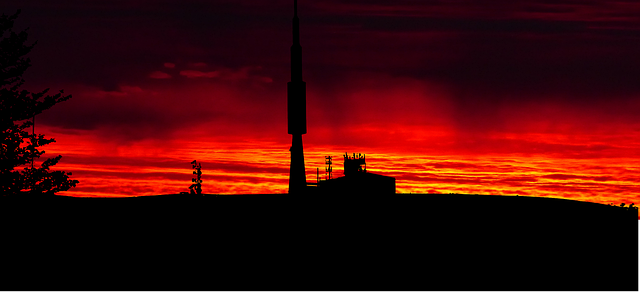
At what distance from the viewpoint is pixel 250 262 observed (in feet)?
163

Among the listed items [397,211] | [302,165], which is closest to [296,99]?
[302,165]

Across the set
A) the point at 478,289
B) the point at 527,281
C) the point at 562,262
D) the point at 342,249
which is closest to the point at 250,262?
the point at 342,249

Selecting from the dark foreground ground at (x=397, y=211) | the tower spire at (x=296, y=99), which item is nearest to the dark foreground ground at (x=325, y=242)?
the dark foreground ground at (x=397, y=211)

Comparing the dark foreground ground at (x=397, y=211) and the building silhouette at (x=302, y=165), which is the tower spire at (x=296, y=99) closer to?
the building silhouette at (x=302, y=165)

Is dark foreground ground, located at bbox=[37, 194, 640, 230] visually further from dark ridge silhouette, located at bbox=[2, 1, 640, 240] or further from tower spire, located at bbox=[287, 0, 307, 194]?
tower spire, located at bbox=[287, 0, 307, 194]

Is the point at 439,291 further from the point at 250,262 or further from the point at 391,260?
the point at 250,262

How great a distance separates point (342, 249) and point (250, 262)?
335 inches

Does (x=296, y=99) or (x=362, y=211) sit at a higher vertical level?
(x=296, y=99)

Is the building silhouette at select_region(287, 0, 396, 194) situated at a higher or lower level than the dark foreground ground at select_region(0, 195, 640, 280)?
higher

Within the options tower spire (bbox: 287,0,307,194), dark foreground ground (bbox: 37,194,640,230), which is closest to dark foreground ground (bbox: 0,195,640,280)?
dark foreground ground (bbox: 37,194,640,230)

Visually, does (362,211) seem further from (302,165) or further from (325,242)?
(325,242)

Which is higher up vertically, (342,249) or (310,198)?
(310,198)

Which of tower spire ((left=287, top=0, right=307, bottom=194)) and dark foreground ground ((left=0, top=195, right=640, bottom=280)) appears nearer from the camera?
dark foreground ground ((left=0, top=195, right=640, bottom=280))

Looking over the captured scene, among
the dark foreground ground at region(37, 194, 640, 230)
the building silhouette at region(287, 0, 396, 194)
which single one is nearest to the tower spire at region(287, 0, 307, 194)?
the building silhouette at region(287, 0, 396, 194)
